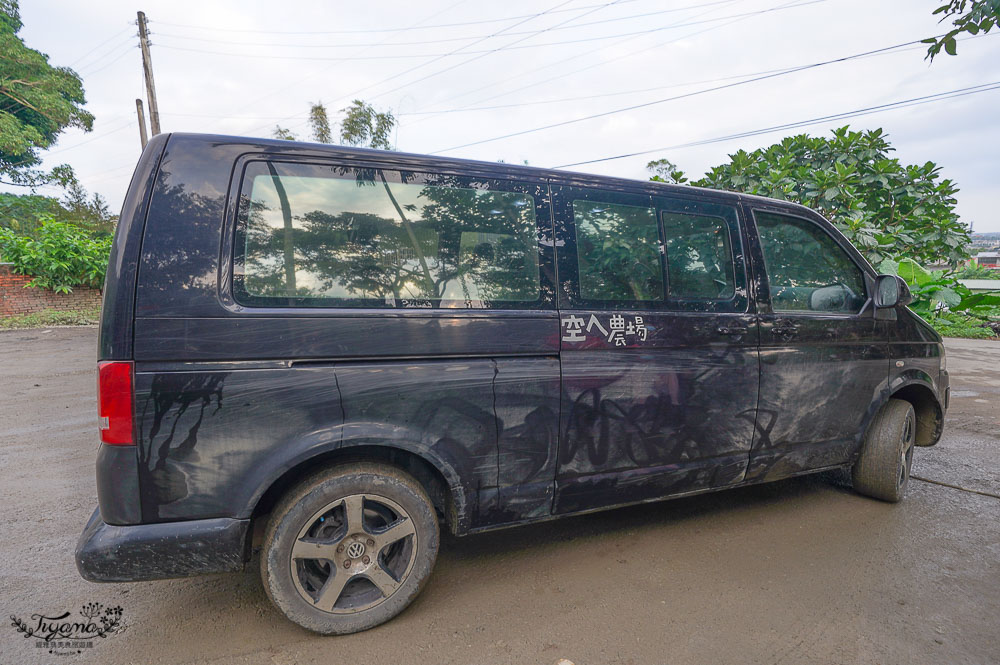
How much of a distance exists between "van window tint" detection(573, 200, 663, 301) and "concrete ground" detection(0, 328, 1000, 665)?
142 cm

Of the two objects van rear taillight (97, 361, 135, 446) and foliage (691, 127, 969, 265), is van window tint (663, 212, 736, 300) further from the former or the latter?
foliage (691, 127, 969, 265)

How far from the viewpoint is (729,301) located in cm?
297

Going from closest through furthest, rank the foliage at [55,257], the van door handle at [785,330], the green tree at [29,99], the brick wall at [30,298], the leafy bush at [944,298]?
1. the van door handle at [785,330]
2. the leafy bush at [944,298]
3. the brick wall at [30,298]
4. the foliage at [55,257]
5. the green tree at [29,99]

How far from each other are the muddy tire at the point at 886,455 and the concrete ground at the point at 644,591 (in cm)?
13

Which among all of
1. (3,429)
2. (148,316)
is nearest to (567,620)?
(148,316)

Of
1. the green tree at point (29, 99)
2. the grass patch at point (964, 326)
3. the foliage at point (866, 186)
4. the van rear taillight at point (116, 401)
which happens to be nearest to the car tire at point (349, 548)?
the van rear taillight at point (116, 401)

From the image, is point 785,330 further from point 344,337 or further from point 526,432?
Answer: point 344,337

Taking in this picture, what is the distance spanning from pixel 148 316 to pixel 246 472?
0.66 meters

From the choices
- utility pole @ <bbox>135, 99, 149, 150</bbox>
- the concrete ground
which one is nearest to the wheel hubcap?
the concrete ground

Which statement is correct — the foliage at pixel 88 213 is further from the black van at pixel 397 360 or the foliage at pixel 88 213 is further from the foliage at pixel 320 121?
the black van at pixel 397 360

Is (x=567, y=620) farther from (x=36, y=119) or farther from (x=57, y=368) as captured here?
(x=36, y=119)

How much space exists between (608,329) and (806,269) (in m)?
1.56

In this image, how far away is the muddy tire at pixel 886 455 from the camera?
3.51 metres

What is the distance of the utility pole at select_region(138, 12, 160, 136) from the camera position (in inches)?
649
